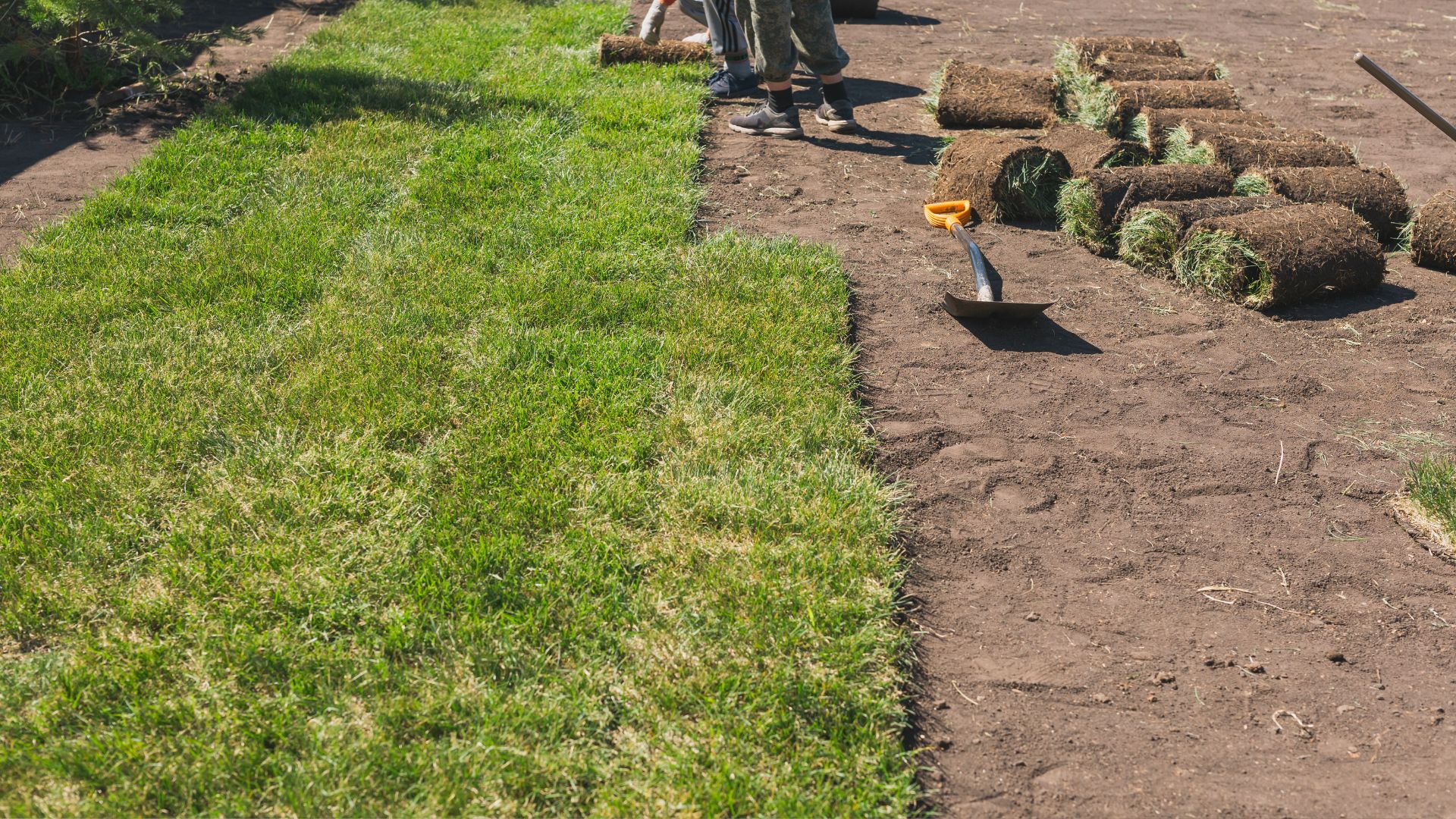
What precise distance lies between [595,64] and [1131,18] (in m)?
5.69

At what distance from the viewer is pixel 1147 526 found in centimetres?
345

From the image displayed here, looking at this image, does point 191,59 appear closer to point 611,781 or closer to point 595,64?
point 595,64

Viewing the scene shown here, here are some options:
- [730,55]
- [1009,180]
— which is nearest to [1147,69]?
[1009,180]

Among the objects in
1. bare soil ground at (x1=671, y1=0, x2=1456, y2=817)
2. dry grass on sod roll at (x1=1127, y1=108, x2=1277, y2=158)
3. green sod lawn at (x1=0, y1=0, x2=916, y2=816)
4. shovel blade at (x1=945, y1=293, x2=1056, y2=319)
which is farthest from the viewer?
dry grass on sod roll at (x1=1127, y1=108, x2=1277, y2=158)

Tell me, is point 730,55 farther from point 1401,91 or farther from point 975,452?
point 975,452

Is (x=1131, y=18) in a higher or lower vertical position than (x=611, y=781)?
higher

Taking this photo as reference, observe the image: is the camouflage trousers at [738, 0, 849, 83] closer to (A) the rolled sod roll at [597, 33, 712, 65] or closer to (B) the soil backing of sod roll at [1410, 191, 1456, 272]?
(A) the rolled sod roll at [597, 33, 712, 65]

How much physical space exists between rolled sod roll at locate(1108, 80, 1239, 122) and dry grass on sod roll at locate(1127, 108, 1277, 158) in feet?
0.67

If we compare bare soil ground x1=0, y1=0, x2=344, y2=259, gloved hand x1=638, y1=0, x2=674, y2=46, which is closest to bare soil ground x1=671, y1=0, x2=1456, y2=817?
gloved hand x1=638, y1=0, x2=674, y2=46

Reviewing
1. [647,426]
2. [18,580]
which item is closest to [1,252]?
[18,580]

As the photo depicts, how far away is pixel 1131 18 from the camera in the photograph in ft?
35.0

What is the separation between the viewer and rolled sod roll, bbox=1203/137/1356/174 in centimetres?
577

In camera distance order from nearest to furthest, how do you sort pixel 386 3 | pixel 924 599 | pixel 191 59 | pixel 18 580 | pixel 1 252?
pixel 18 580 → pixel 924 599 → pixel 1 252 → pixel 191 59 → pixel 386 3

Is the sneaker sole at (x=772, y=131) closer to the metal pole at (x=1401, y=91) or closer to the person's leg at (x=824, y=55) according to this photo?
the person's leg at (x=824, y=55)
